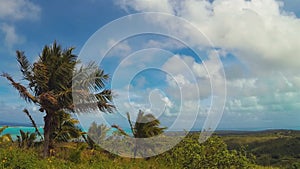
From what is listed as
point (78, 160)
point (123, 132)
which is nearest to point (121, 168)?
point (78, 160)

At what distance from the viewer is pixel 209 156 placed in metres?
11.2

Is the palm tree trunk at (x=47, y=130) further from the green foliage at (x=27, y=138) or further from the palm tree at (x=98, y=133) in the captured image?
the palm tree at (x=98, y=133)

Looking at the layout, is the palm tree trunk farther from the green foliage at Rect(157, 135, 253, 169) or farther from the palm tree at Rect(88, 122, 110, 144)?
the green foliage at Rect(157, 135, 253, 169)

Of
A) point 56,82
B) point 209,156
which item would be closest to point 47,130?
point 56,82

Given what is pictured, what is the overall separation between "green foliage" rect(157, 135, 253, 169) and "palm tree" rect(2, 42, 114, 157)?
3.48 metres

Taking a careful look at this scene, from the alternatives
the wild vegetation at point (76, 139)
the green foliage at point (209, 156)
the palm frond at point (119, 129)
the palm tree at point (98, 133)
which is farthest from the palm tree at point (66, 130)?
the green foliage at point (209, 156)

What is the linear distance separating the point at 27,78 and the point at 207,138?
739cm

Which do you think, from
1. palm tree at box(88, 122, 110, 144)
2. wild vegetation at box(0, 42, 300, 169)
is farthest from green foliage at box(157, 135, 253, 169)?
palm tree at box(88, 122, 110, 144)

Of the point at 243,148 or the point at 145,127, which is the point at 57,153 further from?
the point at 243,148

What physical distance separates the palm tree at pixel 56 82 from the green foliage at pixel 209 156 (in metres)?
3.48

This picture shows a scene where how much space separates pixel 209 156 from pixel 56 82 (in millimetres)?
6622

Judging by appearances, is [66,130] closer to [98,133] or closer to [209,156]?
[98,133]

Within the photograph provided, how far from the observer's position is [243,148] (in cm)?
1141

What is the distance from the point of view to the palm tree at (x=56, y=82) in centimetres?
1350
